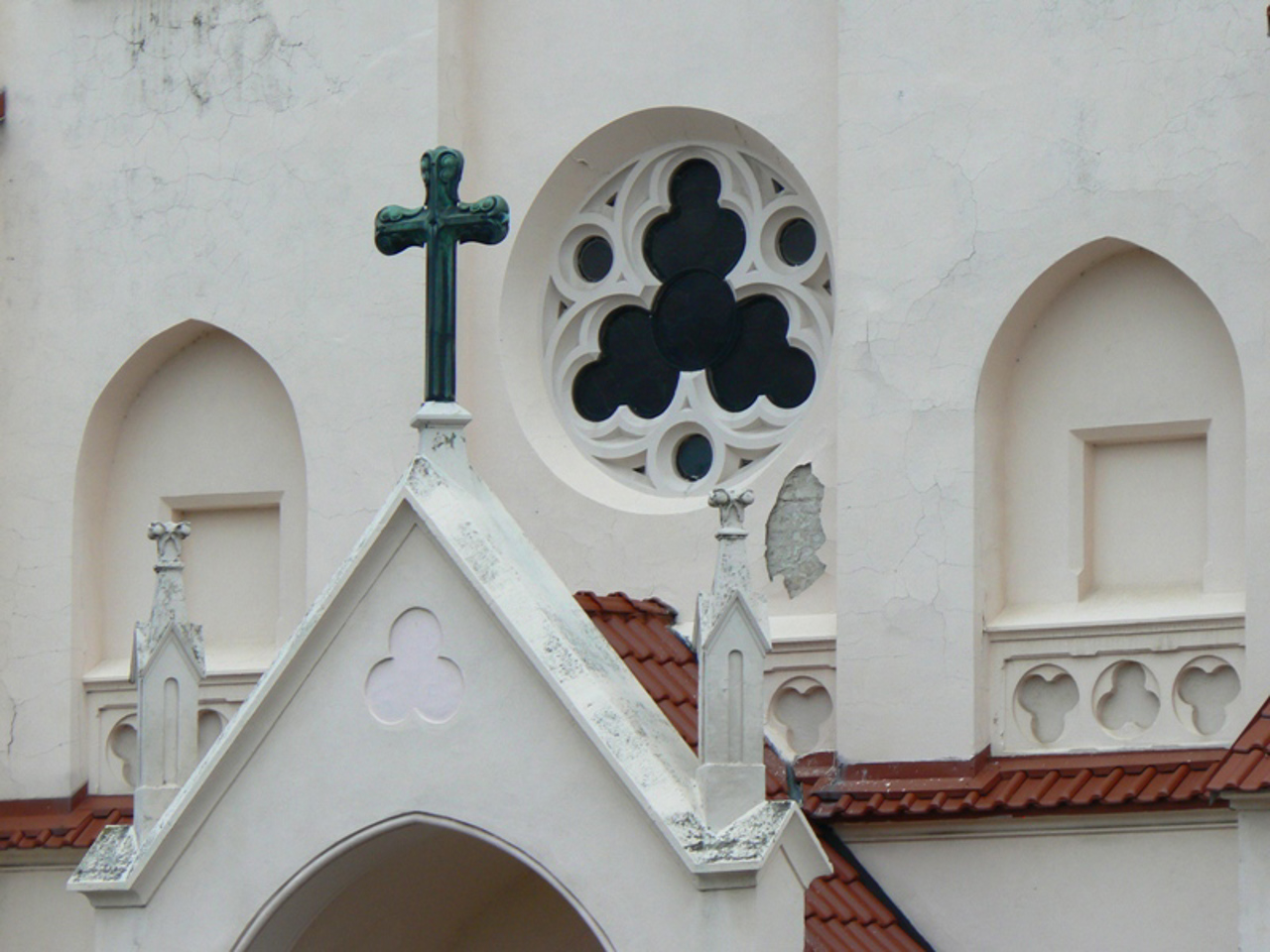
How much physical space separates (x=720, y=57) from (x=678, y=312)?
147 cm

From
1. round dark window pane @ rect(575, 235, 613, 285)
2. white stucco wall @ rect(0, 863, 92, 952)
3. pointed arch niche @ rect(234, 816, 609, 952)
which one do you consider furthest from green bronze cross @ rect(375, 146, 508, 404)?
white stucco wall @ rect(0, 863, 92, 952)

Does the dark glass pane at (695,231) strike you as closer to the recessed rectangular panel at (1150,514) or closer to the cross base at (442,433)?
the recessed rectangular panel at (1150,514)

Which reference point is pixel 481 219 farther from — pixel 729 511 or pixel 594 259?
pixel 594 259

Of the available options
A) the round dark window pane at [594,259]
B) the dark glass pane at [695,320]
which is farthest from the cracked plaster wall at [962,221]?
the round dark window pane at [594,259]

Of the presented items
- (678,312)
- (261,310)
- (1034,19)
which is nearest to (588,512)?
(678,312)

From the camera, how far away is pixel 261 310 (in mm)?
17875

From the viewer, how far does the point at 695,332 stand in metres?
17.3

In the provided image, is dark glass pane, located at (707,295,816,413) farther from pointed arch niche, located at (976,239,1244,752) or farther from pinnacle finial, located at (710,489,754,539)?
pinnacle finial, located at (710,489,754,539)

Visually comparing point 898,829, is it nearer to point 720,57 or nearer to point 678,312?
point 678,312

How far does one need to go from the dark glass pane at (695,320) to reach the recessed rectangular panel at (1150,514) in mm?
2380

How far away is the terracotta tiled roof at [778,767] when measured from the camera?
1475 cm

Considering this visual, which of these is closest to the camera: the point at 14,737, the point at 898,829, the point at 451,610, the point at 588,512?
the point at 451,610

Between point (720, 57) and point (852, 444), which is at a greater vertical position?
point (720, 57)

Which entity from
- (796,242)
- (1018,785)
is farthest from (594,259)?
(1018,785)
